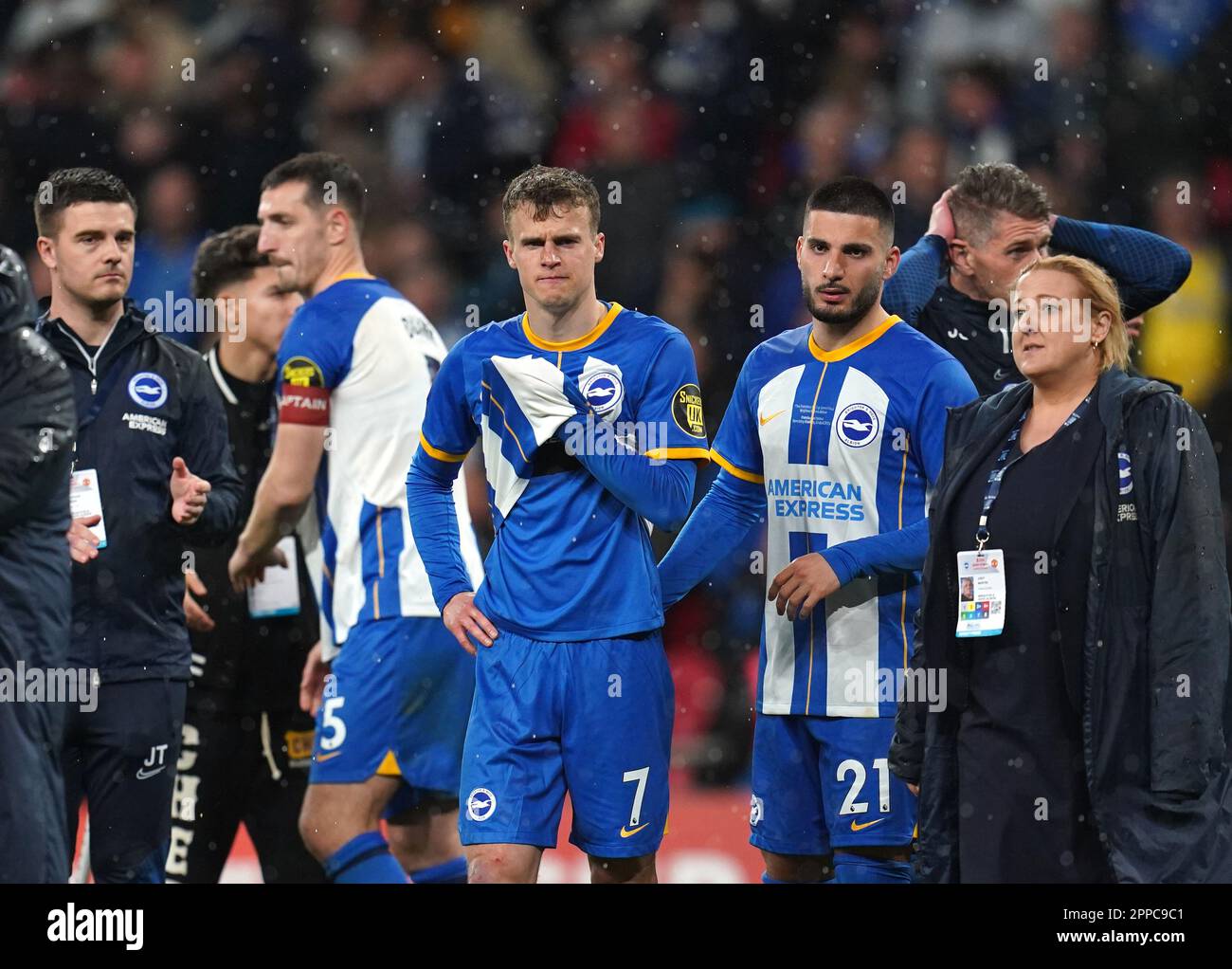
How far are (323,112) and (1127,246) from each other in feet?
14.3

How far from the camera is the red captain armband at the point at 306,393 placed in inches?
211

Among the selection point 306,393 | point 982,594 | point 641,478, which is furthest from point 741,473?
point 306,393

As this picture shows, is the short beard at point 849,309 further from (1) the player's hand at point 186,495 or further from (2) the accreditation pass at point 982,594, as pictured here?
(1) the player's hand at point 186,495

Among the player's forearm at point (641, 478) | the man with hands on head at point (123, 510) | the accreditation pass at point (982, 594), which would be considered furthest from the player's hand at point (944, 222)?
the man with hands on head at point (123, 510)

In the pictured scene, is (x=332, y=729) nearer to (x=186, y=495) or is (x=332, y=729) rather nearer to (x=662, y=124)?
(x=186, y=495)

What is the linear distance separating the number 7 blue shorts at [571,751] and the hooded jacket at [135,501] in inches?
48.3

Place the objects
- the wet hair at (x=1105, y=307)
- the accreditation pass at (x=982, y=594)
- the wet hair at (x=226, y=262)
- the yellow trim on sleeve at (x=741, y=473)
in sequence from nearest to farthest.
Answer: the accreditation pass at (x=982, y=594) → the wet hair at (x=1105, y=307) → the yellow trim on sleeve at (x=741, y=473) → the wet hair at (x=226, y=262)

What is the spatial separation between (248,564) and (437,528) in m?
1.17

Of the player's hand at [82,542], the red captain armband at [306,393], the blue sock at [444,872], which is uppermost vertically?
the red captain armband at [306,393]

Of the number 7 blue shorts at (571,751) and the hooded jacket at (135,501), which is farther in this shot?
the hooded jacket at (135,501)

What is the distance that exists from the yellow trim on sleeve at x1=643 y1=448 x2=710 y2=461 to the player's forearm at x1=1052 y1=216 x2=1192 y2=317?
4.94ft
